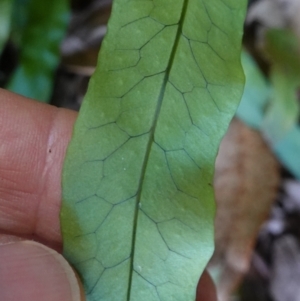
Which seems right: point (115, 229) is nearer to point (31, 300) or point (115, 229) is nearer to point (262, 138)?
point (31, 300)

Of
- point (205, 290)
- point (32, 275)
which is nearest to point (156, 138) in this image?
point (32, 275)

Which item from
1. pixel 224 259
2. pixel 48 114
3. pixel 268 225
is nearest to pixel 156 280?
pixel 48 114

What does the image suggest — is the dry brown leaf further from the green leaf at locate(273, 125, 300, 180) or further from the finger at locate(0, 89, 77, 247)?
the finger at locate(0, 89, 77, 247)

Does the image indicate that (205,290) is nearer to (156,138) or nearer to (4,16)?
(156,138)

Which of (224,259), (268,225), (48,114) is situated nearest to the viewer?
(48,114)

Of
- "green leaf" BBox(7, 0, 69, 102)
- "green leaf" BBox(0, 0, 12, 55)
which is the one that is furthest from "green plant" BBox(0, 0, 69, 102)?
"green leaf" BBox(0, 0, 12, 55)
